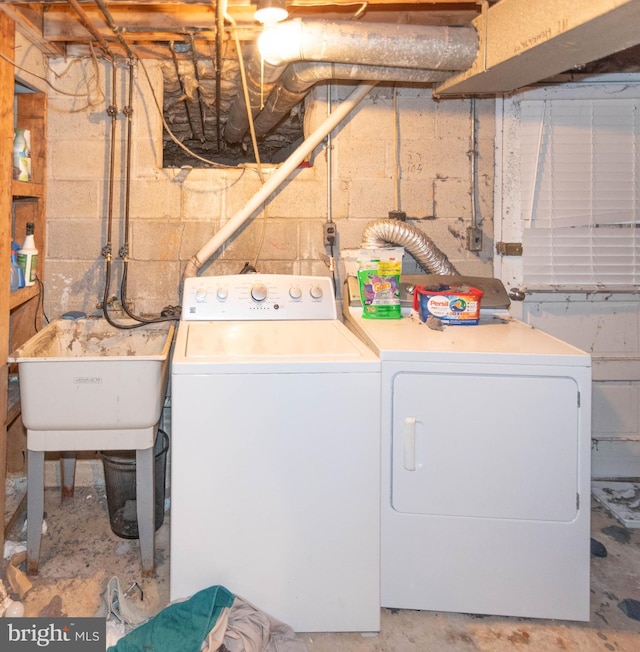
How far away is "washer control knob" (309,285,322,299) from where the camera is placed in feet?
7.16

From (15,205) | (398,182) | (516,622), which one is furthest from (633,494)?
(15,205)

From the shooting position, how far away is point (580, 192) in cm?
245

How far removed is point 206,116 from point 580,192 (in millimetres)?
2094

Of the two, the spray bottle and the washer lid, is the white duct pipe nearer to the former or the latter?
the washer lid

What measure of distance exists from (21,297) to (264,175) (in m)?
1.18

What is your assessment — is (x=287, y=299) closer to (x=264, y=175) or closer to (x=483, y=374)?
(x=264, y=175)

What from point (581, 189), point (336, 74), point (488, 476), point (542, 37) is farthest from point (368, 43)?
point (488, 476)

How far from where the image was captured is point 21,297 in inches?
79.4

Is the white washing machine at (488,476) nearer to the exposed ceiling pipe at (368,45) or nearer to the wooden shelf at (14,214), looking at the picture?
the exposed ceiling pipe at (368,45)

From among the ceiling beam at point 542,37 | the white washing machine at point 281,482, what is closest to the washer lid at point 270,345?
the white washing machine at point 281,482

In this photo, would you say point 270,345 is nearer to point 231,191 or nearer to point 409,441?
point 409,441

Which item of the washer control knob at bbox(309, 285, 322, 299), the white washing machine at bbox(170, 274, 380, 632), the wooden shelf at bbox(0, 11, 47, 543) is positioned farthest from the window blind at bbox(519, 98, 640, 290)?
the wooden shelf at bbox(0, 11, 47, 543)

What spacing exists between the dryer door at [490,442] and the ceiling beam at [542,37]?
40.5 inches

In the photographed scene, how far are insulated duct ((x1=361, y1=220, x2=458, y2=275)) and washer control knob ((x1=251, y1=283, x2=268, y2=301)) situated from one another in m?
0.50
